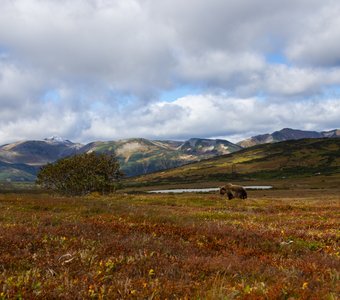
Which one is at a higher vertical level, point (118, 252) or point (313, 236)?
point (118, 252)

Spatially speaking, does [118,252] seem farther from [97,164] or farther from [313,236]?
[97,164]

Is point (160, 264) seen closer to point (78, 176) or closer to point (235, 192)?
point (235, 192)

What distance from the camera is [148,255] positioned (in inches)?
390

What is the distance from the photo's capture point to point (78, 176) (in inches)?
3275

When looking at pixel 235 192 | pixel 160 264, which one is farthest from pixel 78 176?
pixel 160 264

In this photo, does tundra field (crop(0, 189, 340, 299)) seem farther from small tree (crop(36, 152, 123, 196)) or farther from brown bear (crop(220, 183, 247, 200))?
small tree (crop(36, 152, 123, 196))

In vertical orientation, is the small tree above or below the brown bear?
above

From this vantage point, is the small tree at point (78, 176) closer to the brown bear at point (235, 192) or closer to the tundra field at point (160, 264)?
the brown bear at point (235, 192)

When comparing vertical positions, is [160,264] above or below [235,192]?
above

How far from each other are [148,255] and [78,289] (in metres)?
3.05

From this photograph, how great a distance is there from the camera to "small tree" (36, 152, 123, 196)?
82750mm

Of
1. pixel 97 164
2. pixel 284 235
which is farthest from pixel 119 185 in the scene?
pixel 284 235

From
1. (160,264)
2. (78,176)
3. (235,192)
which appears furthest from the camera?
(78,176)

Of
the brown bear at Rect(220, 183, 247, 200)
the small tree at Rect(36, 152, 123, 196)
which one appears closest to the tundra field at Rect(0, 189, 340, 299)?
the brown bear at Rect(220, 183, 247, 200)
